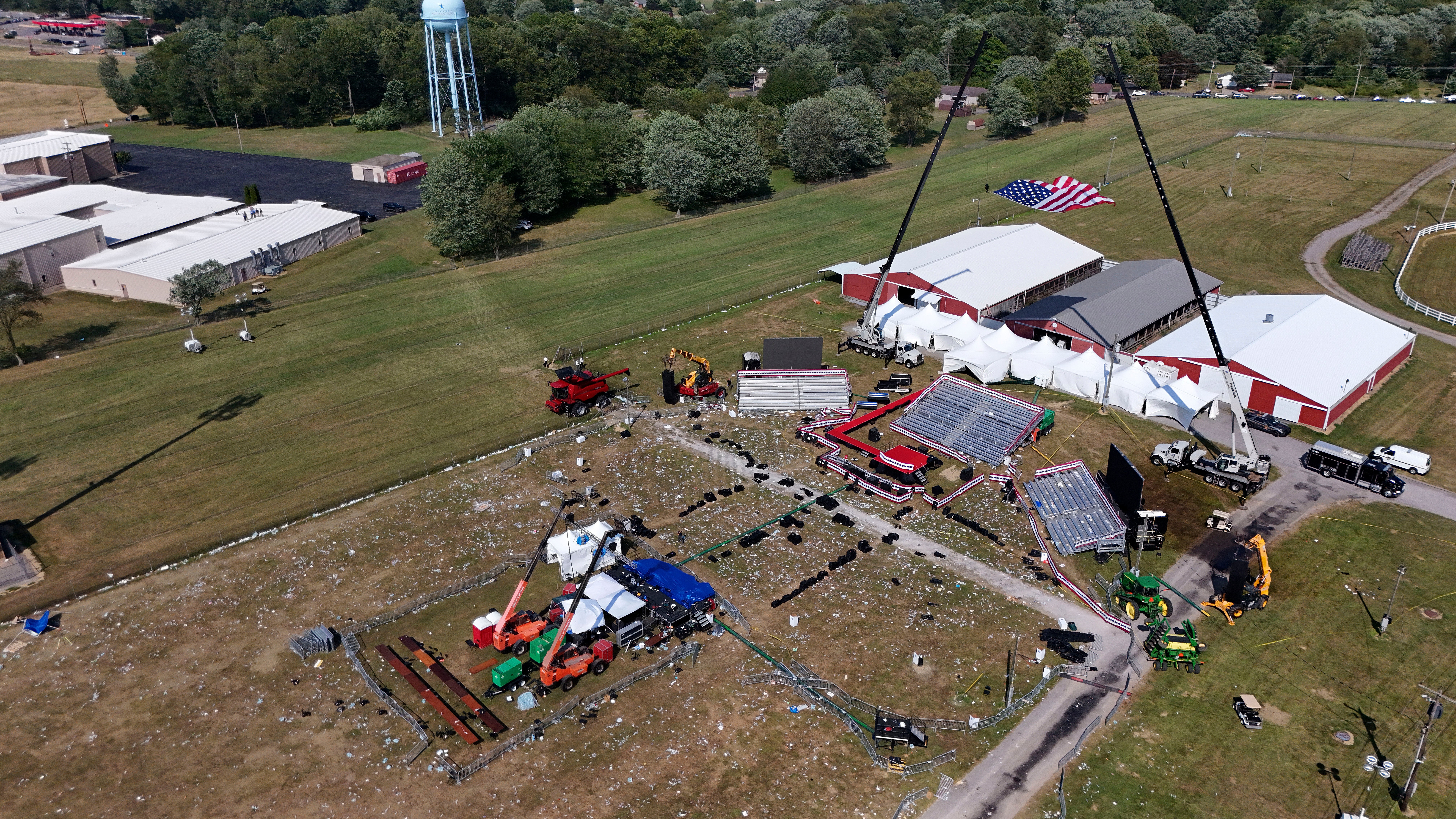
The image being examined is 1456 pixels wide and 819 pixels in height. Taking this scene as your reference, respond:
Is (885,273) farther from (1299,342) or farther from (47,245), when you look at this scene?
(47,245)

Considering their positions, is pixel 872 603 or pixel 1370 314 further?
pixel 1370 314

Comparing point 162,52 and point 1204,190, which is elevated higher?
point 162,52

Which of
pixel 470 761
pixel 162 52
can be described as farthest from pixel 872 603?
pixel 162 52

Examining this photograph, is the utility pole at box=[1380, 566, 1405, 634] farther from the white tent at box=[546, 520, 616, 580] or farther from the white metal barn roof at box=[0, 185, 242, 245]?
the white metal barn roof at box=[0, 185, 242, 245]

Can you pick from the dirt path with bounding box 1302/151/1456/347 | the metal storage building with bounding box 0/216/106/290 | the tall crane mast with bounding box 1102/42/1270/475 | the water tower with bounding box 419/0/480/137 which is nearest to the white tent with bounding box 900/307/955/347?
the tall crane mast with bounding box 1102/42/1270/475

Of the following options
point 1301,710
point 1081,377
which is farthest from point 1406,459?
point 1301,710

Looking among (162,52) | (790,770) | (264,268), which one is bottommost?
(790,770)

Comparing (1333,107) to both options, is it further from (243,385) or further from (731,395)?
(243,385)
